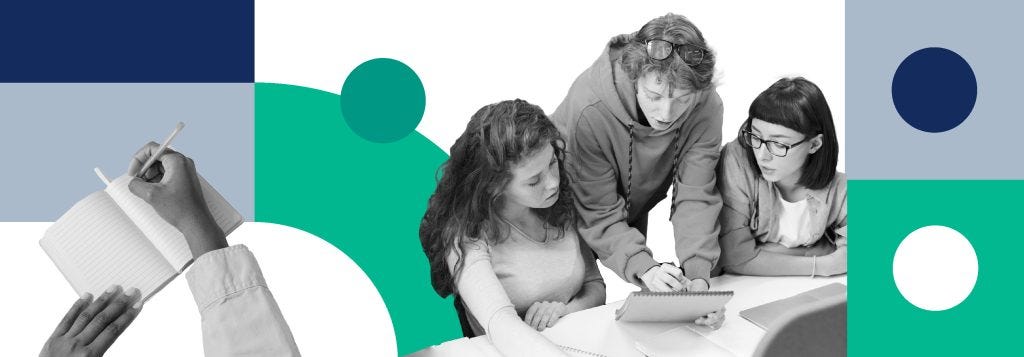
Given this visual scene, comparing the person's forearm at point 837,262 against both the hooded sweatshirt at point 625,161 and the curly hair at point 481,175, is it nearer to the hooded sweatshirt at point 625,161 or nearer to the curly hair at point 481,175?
the hooded sweatshirt at point 625,161

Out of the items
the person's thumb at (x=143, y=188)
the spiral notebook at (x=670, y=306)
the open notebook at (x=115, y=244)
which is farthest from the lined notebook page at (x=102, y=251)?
the spiral notebook at (x=670, y=306)

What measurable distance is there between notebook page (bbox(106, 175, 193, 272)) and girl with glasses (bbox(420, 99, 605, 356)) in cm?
51

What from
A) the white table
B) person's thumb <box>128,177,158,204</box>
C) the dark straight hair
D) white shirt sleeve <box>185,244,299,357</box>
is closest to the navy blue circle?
the dark straight hair

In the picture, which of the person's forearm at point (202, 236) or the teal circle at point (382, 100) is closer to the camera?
the person's forearm at point (202, 236)

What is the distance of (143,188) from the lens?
155 centimetres

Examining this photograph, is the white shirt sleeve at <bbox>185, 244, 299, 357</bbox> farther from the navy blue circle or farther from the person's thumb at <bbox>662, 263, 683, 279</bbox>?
the navy blue circle

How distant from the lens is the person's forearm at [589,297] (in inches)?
82.0

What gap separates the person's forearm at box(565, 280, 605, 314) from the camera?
2.08m

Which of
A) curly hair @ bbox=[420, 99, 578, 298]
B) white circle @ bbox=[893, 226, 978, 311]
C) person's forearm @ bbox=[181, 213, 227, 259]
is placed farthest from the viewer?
white circle @ bbox=[893, 226, 978, 311]

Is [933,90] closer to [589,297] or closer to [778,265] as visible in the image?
[778,265]

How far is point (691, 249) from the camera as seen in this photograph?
214 cm

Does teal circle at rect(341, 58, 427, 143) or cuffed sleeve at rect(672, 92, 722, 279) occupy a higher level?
teal circle at rect(341, 58, 427, 143)

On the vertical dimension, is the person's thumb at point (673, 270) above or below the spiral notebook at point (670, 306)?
above

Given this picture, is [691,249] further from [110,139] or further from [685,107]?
[110,139]
